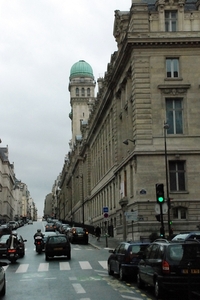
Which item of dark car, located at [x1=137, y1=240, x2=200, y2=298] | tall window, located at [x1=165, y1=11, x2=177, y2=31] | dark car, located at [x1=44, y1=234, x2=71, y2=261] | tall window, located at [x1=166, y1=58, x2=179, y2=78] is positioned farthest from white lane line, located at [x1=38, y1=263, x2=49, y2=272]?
tall window, located at [x1=165, y1=11, x2=177, y2=31]

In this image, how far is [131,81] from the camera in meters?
→ 46.2

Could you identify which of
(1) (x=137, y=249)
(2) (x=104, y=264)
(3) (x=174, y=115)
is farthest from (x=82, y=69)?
(1) (x=137, y=249)

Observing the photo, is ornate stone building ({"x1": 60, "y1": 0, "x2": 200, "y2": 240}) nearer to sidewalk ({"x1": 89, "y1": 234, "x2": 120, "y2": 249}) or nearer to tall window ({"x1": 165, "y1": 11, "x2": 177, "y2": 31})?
tall window ({"x1": 165, "y1": 11, "x2": 177, "y2": 31})

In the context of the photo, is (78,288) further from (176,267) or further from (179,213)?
(179,213)

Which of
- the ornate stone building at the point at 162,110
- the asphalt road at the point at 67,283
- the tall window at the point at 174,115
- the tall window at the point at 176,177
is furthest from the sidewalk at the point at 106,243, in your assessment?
the asphalt road at the point at 67,283

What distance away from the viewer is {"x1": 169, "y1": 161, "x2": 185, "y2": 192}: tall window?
137 feet

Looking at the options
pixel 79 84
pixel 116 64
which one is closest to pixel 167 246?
pixel 116 64

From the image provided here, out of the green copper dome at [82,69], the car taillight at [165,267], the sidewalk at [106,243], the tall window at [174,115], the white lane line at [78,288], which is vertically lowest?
the white lane line at [78,288]

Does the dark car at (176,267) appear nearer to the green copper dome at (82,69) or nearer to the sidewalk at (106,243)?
the sidewalk at (106,243)

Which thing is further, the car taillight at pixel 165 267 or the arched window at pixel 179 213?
the arched window at pixel 179 213

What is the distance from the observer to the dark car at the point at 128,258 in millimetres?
19547

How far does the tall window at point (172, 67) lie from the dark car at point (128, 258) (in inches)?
998

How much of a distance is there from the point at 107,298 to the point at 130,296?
78cm

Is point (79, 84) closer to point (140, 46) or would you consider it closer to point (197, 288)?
point (140, 46)
